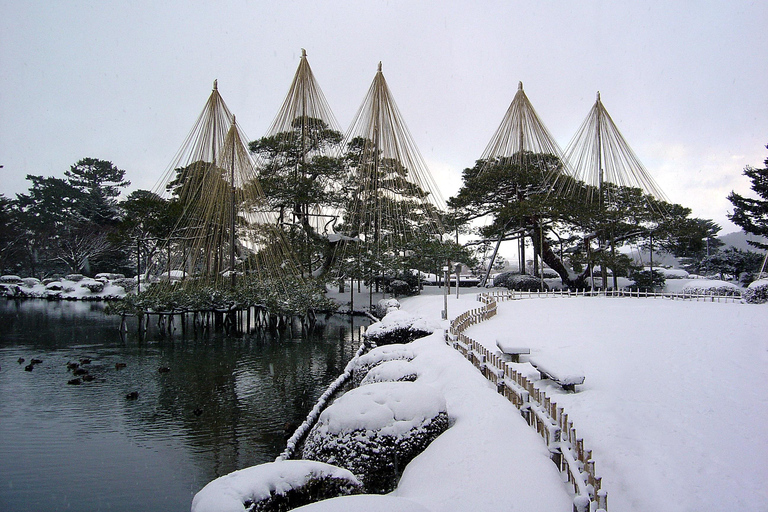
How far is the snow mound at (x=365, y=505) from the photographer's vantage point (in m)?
2.98

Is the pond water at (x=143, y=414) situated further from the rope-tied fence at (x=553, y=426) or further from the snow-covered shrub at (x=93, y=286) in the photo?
the snow-covered shrub at (x=93, y=286)

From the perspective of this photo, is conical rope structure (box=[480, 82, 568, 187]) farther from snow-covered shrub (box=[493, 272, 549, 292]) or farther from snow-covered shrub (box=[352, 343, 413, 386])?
snow-covered shrub (box=[352, 343, 413, 386])

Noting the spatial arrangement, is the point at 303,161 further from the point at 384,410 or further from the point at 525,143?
the point at 384,410

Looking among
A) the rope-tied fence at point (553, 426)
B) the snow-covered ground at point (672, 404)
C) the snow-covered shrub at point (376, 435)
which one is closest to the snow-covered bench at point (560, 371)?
the snow-covered ground at point (672, 404)

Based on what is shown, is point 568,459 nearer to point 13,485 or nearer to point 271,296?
point 13,485

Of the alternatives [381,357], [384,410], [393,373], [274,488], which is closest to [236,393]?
[381,357]

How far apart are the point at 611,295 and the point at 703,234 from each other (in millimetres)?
7245

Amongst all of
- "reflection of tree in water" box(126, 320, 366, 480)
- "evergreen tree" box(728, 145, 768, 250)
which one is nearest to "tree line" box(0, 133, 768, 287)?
"evergreen tree" box(728, 145, 768, 250)

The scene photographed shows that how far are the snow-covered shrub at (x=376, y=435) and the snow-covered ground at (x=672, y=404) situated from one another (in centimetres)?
88

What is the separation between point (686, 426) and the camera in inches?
223

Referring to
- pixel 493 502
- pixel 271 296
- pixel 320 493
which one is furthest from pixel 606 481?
pixel 271 296

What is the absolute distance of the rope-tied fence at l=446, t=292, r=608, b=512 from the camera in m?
3.55

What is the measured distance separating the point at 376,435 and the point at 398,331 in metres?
7.72

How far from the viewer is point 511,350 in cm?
898
